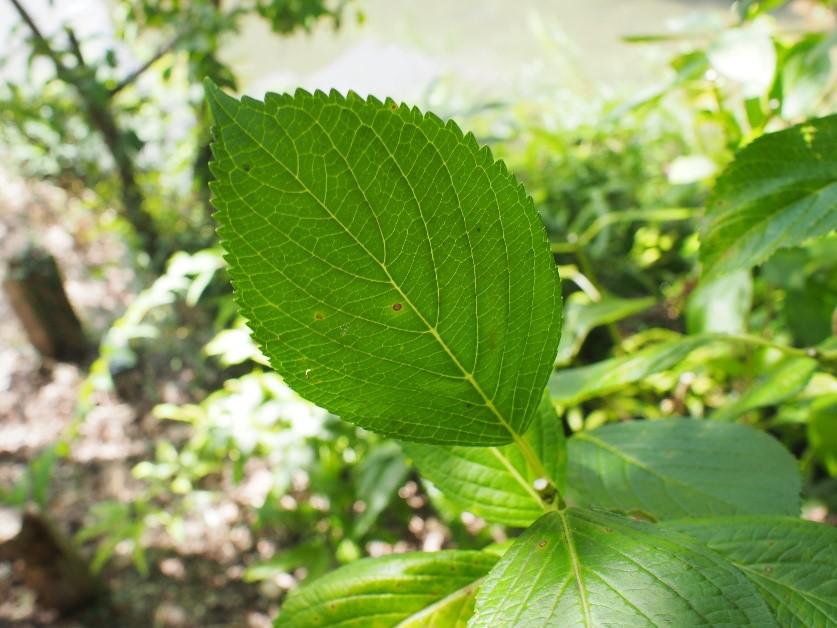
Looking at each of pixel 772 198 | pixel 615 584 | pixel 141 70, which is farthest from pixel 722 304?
pixel 141 70

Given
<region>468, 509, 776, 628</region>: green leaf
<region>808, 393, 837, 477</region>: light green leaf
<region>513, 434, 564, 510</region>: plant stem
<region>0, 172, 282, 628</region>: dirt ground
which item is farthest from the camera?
<region>0, 172, 282, 628</region>: dirt ground

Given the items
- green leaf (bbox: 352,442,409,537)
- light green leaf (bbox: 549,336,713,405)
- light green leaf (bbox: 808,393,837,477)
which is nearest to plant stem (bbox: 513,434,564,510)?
light green leaf (bbox: 549,336,713,405)

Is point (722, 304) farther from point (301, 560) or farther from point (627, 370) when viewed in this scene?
point (301, 560)

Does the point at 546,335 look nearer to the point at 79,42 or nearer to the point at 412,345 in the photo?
the point at 412,345

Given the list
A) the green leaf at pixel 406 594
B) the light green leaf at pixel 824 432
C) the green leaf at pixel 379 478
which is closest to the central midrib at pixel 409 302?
the green leaf at pixel 406 594

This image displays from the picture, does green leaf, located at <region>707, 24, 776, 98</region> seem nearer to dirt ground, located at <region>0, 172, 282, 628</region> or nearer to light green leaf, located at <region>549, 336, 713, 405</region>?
light green leaf, located at <region>549, 336, 713, 405</region>

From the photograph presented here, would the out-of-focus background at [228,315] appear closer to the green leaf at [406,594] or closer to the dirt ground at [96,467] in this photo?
the dirt ground at [96,467]
